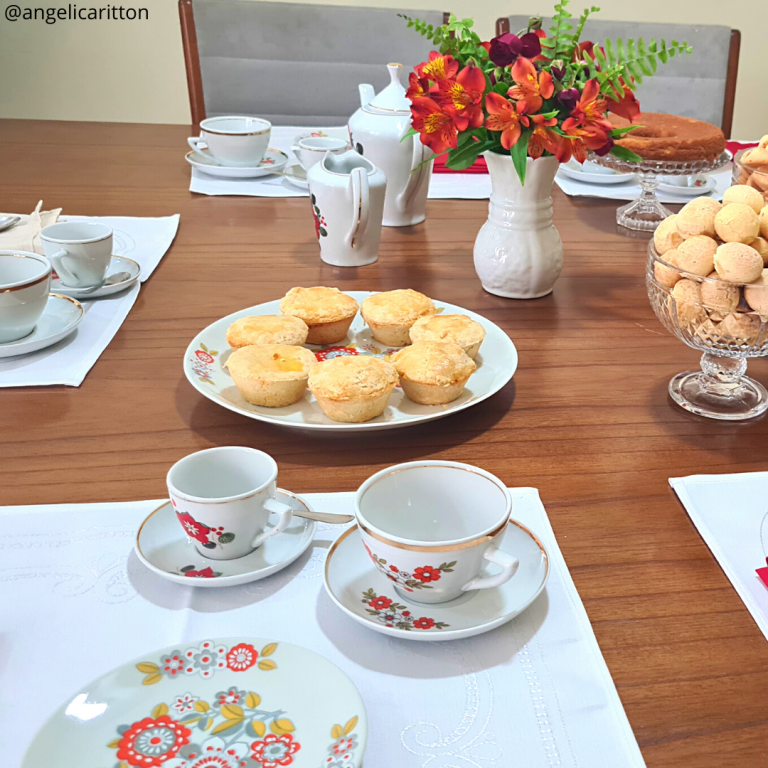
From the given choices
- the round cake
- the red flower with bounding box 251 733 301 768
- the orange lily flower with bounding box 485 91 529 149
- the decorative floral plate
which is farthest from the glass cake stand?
the red flower with bounding box 251 733 301 768

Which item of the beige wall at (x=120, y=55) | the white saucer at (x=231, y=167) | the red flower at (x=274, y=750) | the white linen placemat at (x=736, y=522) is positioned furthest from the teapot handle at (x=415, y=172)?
the beige wall at (x=120, y=55)

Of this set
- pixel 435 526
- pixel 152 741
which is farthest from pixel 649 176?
pixel 152 741

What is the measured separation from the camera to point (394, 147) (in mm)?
1221

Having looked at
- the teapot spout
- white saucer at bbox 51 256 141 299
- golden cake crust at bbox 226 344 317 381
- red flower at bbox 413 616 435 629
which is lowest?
white saucer at bbox 51 256 141 299

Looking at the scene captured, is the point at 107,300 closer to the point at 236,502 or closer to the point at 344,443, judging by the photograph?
the point at 344,443

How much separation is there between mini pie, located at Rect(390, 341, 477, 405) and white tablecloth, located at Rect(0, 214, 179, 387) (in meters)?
0.35

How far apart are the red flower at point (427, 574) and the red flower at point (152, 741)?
16 cm

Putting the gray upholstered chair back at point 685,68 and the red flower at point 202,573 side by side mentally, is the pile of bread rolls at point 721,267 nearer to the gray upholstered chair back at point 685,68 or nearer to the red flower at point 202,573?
the red flower at point 202,573

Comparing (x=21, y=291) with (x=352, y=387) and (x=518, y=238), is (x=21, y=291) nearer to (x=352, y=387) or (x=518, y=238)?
(x=352, y=387)

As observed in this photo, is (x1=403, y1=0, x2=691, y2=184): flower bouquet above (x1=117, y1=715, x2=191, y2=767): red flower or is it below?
above

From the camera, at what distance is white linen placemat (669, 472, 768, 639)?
0.56m

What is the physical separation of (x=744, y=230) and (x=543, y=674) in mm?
447

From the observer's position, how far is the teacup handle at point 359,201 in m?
1.07

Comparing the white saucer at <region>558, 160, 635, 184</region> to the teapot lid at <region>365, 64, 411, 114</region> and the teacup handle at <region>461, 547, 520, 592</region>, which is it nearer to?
the teapot lid at <region>365, 64, 411, 114</region>
